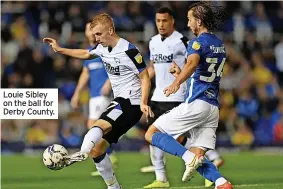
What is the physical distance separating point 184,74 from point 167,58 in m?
3.44

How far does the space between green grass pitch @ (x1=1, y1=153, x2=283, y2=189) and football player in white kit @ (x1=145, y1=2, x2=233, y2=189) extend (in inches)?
63.6

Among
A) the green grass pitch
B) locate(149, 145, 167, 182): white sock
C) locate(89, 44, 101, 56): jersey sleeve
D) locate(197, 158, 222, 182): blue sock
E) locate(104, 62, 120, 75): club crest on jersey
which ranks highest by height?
locate(89, 44, 101, 56): jersey sleeve

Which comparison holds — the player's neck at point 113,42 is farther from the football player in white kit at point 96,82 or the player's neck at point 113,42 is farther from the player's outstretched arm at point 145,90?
the football player in white kit at point 96,82

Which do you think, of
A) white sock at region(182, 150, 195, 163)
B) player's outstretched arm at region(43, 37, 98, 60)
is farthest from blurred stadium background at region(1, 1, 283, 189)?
white sock at region(182, 150, 195, 163)

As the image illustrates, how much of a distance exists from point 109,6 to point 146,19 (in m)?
1.18

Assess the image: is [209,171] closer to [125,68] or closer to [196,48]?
[196,48]

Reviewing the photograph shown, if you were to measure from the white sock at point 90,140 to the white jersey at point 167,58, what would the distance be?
9.98 feet

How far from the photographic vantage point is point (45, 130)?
2383 cm

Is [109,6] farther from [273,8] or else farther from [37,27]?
[273,8]

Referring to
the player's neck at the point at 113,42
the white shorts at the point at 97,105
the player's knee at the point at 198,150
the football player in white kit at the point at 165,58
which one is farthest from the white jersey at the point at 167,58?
the white shorts at the point at 97,105

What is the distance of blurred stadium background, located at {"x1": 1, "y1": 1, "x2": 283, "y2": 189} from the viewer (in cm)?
2392

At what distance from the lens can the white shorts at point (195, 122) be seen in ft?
36.1

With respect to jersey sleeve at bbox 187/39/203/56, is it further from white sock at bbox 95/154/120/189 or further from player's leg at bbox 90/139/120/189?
white sock at bbox 95/154/120/189

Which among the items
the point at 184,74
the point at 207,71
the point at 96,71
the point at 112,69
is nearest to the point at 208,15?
the point at 207,71
